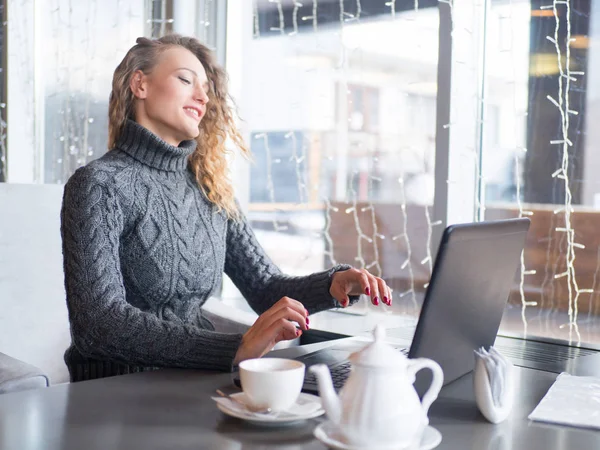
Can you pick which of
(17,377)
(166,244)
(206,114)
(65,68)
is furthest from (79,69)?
(17,377)

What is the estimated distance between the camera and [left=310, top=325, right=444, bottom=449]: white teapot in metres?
0.83

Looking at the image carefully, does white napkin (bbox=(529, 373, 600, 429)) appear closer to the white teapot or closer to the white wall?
the white teapot

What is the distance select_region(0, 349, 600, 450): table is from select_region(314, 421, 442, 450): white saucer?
22 mm

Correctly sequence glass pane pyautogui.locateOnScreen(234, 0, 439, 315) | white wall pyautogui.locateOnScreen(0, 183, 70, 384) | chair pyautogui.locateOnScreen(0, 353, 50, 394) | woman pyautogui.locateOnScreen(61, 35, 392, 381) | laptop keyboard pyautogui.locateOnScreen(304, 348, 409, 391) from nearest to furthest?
1. laptop keyboard pyautogui.locateOnScreen(304, 348, 409, 391)
2. woman pyautogui.locateOnScreen(61, 35, 392, 381)
3. chair pyautogui.locateOnScreen(0, 353, 50, 394)
4. white wall pyautogui.locateOnScreen(0, 183, 70, 384)
5. glass pane pyautogui.locateOnScreen(234, 0, 439, 315)

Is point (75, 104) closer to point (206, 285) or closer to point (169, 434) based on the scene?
point (206, 285)

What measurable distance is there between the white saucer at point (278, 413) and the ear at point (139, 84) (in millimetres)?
947

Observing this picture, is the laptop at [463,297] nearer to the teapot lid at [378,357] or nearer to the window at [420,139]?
the teapot lid at [378,357]

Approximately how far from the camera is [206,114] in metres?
1.98

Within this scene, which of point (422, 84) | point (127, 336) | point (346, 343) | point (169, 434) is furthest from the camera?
point (422, 84)

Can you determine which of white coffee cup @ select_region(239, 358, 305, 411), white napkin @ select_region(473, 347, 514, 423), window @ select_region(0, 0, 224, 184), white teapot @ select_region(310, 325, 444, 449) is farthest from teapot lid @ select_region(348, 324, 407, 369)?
window @ select_region(0, 0, 224, 184)

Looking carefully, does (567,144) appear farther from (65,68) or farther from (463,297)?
(65,68)

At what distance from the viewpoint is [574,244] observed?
6.96ft

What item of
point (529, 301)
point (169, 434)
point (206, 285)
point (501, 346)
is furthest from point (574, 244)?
point (169, 434)

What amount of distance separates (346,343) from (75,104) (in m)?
2.08
